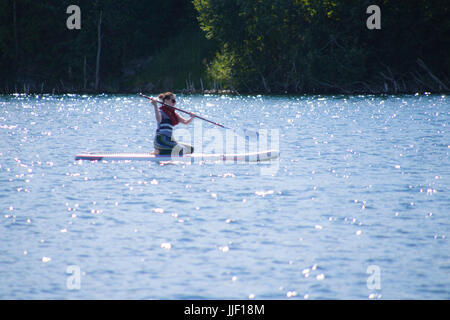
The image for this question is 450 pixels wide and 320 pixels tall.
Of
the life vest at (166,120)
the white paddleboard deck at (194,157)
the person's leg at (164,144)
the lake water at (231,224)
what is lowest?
the lake water at (231,224)

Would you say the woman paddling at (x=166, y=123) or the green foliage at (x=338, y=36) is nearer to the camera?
the woman paddling at (x=166, y=123)

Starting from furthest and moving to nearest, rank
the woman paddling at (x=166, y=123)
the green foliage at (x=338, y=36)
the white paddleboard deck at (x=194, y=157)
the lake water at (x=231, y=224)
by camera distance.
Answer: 1. the green foliage at (x=338, y=36)
2. the white paddleboard deck at (x=194, y=157)
3. the woman paddling at (x=166, y=123)
4. the lake water at (x=231, y=224)

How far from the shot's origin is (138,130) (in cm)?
3456

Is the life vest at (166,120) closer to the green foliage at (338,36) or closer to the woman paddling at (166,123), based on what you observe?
the woman paddling at (166,123)

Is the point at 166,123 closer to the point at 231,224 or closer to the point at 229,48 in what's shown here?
the point at 231,224

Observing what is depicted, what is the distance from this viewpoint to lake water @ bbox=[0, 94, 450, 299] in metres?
9.53

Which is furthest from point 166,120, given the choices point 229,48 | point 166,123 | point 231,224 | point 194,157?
point 229,48

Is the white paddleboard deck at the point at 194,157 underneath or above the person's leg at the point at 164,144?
underneath

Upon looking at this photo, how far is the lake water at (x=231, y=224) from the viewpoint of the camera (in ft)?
31.3

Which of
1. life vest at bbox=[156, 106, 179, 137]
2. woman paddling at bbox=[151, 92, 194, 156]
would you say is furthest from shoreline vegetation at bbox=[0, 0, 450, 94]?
life vest at bbox=[156, 106, 179, 137]

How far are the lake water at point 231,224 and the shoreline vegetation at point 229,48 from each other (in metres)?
34.7

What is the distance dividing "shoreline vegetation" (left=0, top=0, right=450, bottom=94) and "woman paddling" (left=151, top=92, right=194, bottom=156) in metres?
41.4

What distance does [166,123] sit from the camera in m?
19.4

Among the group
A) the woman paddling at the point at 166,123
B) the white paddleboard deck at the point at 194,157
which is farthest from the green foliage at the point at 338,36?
the woman paddling at the point at 166,123
